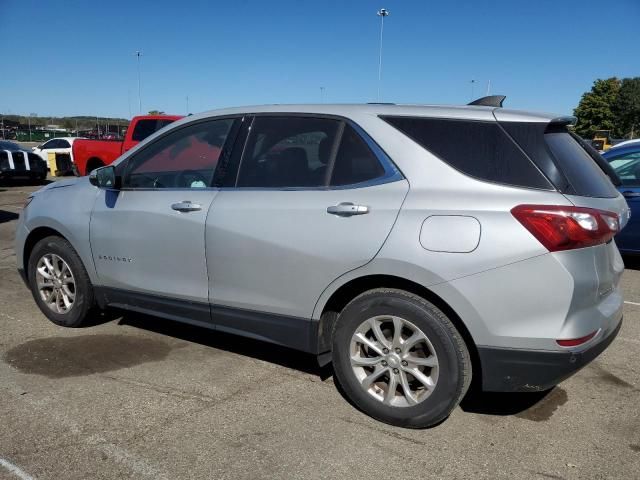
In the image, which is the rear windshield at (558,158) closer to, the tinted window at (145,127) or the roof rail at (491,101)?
the roof rail at (491,101)

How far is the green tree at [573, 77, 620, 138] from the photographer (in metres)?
75.1

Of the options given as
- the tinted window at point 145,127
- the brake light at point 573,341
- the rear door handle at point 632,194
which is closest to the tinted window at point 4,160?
the tinted window at point 145,127

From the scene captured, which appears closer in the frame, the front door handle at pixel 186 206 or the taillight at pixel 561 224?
the taillight at pixel 561 224

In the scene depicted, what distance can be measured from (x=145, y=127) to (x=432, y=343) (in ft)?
34.6

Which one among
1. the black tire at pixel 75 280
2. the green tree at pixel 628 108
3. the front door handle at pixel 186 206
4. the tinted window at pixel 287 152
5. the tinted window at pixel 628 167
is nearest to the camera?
the tinted window at pixel 287 152

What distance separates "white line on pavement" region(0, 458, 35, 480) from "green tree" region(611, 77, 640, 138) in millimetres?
88702

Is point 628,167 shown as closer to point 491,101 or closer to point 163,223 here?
point 491,101

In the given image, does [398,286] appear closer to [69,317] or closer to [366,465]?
[366,465]

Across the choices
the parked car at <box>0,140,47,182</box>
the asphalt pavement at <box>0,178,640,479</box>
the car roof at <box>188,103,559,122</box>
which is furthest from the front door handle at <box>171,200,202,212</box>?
the parked car at <box>0,140,47,182</box>

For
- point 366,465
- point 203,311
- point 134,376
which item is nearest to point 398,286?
point 366,465

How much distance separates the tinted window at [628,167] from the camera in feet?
22.1

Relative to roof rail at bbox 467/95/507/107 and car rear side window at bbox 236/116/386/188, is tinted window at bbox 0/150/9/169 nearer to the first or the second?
car rear side window at bbox 236/116/386/188

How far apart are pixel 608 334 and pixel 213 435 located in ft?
7.07

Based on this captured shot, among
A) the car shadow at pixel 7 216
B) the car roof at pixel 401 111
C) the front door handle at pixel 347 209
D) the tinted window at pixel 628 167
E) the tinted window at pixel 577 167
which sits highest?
the car roof at pixel 401 111
